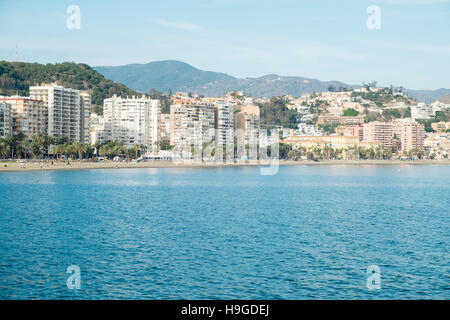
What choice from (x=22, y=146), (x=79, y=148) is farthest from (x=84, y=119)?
(x=22, y=146)

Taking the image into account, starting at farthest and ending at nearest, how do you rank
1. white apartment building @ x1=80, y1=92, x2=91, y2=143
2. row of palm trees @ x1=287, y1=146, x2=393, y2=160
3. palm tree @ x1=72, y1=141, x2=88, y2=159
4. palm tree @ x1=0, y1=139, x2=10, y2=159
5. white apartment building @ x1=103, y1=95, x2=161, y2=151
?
1. row of palm trees @ x1=287, y1=146, x2=393, y2=160
2. white apartment building @ x1=103, y1=95, x2=161, y2=151
3. white apartment building @ x1=80, y1=92, x2=91, y2=143
4. palm tree @ x1=72, y1=141, x2=88, y2=159
5. palm tree @ x1=0, y1=139, x2=10, y2=159

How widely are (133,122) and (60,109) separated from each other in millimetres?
30243

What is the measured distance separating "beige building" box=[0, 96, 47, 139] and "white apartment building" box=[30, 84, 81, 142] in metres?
3.24

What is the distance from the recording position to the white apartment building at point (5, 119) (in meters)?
121

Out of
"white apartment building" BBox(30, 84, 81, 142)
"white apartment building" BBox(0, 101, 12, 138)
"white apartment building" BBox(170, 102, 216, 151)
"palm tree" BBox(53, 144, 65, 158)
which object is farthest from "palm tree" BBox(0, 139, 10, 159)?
"white apartment building" BBox(170, 102, 216, 151)

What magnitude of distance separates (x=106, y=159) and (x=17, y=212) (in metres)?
92.0

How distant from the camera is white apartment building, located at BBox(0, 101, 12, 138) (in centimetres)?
12131

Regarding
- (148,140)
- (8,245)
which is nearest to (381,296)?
(8,245)

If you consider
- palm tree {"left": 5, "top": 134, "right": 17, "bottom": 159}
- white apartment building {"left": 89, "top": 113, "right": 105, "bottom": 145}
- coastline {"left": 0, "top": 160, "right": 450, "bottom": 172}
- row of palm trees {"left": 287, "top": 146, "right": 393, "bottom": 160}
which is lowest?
coastline {"left": 0, "top": 160, "right": 450, "bottom": 172}

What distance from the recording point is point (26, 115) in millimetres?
127938

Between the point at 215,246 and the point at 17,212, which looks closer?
the point at 215,246

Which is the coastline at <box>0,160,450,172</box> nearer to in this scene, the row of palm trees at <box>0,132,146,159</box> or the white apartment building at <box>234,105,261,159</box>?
the row of palm trees at <box>0,132,146,159</box>
